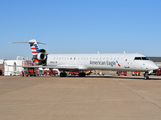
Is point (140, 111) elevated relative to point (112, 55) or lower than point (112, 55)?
lower

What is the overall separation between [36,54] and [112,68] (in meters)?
13.6

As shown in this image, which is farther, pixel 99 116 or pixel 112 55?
pixel 112 55

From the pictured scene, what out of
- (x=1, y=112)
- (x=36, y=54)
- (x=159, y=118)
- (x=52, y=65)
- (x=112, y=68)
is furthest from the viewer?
(x=36, y=54)

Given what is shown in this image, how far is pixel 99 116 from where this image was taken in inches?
240

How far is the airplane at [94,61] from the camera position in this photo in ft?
84.6

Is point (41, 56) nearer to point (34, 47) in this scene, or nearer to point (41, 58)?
point (41, 58)

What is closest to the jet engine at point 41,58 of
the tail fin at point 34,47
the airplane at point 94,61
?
the airplane at point 94,61

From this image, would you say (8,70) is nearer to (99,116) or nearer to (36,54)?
(36,54)

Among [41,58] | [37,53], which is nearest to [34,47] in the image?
[37,53]

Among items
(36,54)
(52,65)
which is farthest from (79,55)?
(36,54)

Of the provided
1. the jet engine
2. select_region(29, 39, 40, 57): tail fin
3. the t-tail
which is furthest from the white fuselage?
select_region(29, 39, 40, 57): tail fin

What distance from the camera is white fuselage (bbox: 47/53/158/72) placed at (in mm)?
25781

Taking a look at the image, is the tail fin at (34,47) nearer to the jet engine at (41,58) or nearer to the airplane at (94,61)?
the airplane at (94,61)

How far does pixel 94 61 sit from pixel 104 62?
5.19 feet
